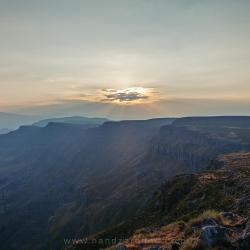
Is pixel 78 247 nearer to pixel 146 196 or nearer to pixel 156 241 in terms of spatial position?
pixel 156 241

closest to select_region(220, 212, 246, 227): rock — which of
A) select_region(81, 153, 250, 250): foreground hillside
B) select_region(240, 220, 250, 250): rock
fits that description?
select_region(81, 153, 250, 250): foreground hillside

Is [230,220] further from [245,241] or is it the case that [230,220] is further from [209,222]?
[245,241]

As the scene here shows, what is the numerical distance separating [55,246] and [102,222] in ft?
91.7

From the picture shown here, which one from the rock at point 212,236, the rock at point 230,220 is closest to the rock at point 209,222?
the rock at point 230,220

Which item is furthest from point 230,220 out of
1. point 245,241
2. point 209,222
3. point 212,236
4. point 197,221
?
point 245,241

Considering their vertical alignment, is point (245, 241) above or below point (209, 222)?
above

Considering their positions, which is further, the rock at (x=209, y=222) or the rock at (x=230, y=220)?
the rock at (x=230, y=220)

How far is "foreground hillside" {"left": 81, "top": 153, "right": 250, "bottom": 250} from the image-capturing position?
22.2m

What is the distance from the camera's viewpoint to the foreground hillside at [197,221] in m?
22.2

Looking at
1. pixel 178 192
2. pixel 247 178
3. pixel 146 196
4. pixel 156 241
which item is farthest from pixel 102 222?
pixel 156 241

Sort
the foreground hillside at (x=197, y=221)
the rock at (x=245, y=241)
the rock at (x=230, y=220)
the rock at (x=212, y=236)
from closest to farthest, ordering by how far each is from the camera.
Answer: the rock at (x=245, y=241), the rock at (x=212, y=236), the foreground hillside at (x=197, y=221), the rock at (x=230, y=220)

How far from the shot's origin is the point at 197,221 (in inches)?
1145

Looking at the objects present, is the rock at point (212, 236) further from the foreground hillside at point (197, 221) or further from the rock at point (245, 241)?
the rock at point (245, 241)

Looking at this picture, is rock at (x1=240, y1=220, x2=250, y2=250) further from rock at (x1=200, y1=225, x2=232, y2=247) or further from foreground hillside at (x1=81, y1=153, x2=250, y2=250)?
rock at (x1=200, y1=225, x2=232, y2=247)
